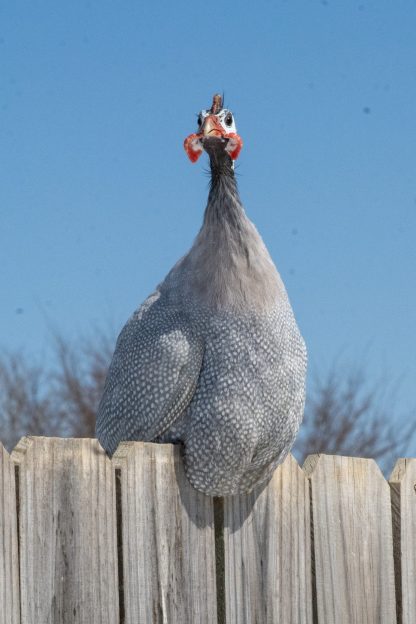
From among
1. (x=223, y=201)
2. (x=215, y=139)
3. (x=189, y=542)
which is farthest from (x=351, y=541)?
(x=215, y=139)

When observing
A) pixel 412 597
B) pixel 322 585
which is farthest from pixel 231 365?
pixel 412 597

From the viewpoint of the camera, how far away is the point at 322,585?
3902 millimetres

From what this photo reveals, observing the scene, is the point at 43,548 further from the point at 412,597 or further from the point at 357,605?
Answer: the point at 412,597

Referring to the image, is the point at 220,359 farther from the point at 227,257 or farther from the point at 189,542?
the point at 189,542

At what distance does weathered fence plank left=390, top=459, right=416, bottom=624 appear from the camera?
4215 millimetres

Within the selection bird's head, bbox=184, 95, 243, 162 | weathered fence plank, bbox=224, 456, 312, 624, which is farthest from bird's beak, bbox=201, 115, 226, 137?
weathered fence plank, bbox=224, 456, 312, 624

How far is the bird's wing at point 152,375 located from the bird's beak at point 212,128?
1.87ft

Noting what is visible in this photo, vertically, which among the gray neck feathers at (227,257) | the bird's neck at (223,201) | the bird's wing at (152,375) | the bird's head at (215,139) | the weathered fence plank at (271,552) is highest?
the bird's head at (215,139)

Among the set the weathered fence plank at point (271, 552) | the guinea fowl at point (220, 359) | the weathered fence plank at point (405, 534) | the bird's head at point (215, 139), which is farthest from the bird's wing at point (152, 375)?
the weathered fence plank at point (405, 534)

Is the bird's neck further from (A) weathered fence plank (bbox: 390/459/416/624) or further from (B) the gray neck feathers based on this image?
(A) weathered fence plank (bbox: 390/459/416/624)

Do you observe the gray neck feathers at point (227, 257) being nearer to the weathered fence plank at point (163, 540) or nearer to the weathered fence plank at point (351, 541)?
the weathered fence plank at point (163, 540)

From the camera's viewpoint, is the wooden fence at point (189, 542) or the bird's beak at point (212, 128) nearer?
the wooden fence at point (189, 542)

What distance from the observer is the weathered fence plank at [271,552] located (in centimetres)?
364

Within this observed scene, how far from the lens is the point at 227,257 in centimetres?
351
